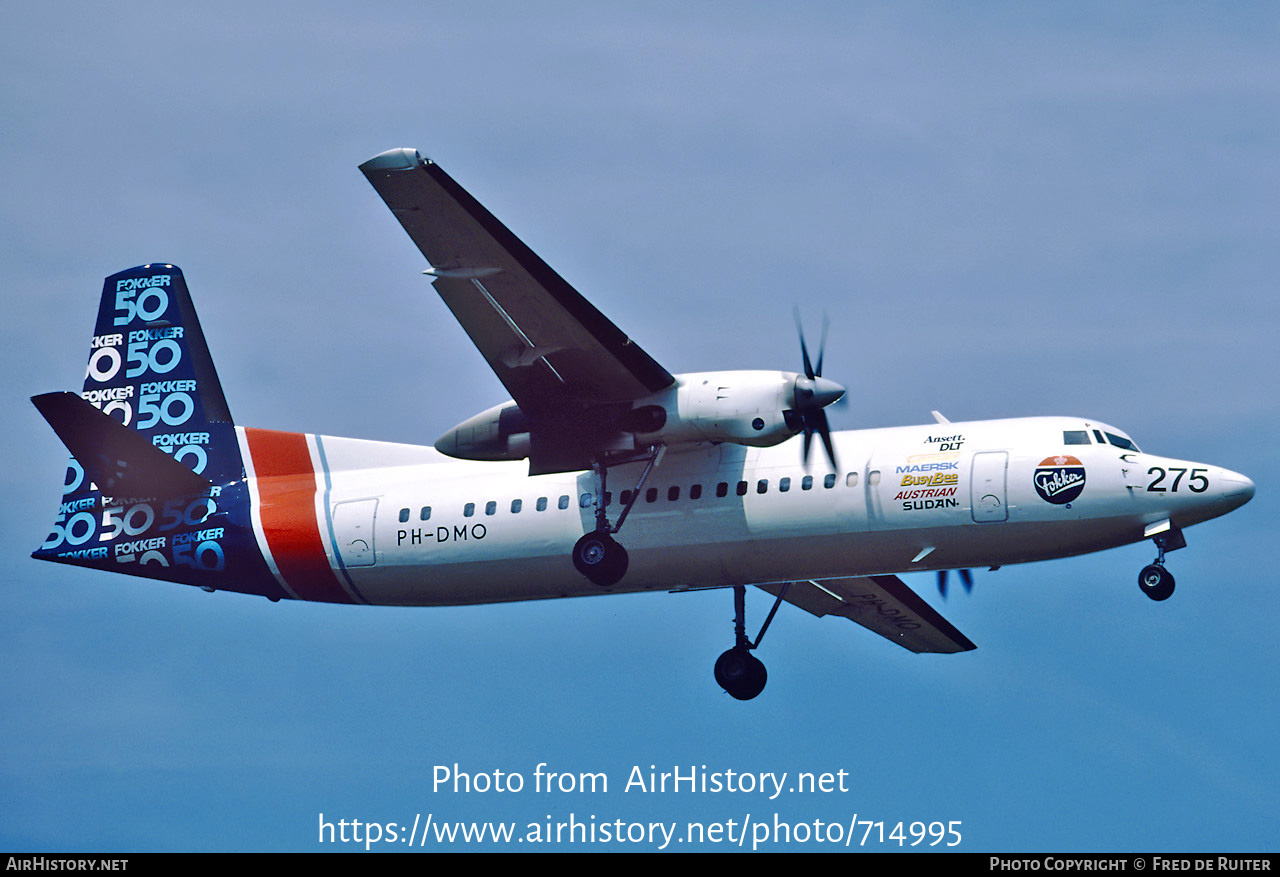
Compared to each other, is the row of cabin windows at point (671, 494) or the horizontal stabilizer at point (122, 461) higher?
the horizontal stabilizer at point (122, 461)

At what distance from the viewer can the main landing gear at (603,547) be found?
27.7 meters

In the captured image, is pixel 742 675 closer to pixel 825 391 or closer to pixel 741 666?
pixel 741 666

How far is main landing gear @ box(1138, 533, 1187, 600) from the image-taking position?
25875mm

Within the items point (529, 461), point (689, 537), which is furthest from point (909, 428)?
point (529, 461)

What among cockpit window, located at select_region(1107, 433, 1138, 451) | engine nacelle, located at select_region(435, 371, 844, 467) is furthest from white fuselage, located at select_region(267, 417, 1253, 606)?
engine nacelle, located at select_region(435, 371, 844, 467)

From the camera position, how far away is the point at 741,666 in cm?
3109

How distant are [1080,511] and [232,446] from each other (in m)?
14.6

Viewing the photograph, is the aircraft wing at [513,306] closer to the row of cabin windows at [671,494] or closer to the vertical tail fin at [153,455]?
the row of cabin windows at [671,494]

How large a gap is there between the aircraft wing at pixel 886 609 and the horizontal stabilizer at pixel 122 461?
10.6 metres

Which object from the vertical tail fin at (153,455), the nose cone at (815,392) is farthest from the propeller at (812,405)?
the vertical tail fin at (153,455)

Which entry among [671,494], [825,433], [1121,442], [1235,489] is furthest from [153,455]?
[1235,489]

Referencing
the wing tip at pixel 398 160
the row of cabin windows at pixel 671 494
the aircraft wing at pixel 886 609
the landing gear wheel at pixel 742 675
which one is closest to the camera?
the wing tip at pixel 398 160

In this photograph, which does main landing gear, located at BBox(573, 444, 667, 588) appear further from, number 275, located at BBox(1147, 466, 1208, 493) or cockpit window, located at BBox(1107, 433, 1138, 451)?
number 275, located at BBox(1147, 466, 1208, 493)

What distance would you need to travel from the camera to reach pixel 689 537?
91.3ft
